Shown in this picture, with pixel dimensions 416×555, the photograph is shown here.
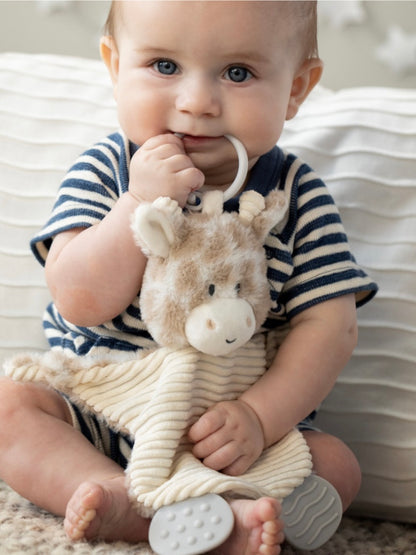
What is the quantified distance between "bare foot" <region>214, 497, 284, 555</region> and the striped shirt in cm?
25

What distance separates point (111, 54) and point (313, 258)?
1.14 ft

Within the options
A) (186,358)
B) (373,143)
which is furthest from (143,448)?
(373,143)

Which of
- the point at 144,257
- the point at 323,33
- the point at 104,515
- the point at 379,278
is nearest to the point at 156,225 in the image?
the point at 144,257

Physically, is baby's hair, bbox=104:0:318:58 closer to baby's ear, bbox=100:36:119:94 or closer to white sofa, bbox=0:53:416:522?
baby's ear, bbox=100:36:119:94

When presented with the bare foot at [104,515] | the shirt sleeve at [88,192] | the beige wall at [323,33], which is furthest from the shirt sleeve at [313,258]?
the beige wall at [323,33]

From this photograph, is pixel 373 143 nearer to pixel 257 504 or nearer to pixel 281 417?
pixel 281 417

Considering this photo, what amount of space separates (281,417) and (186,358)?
141 millimetres

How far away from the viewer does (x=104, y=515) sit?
768mm

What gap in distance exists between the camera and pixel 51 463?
858mm

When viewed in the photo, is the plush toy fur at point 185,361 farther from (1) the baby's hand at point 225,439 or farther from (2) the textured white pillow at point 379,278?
(2) the textured white pillow at point 379,278

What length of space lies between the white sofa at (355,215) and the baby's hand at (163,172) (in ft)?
1.10

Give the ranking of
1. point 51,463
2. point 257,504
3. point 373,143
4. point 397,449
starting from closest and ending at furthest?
point 257,504
point 51,463
point 397,449
point 373,143

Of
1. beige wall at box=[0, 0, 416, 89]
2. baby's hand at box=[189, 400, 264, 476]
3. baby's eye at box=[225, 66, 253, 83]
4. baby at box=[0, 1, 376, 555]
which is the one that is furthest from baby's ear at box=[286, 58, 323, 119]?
beige wall at box=[0, 0, 416, 89]

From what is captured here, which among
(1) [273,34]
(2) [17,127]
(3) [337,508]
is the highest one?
(1) [273,34]
